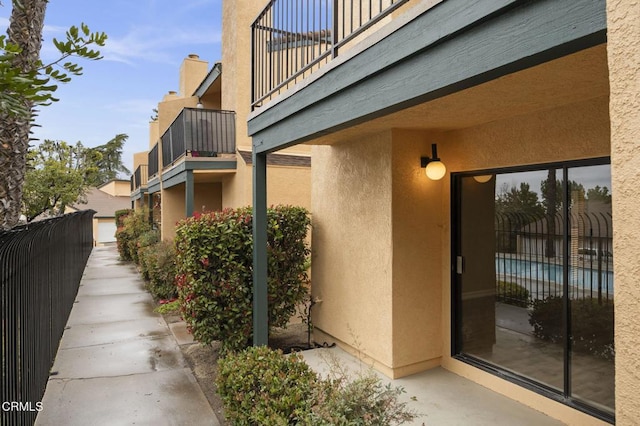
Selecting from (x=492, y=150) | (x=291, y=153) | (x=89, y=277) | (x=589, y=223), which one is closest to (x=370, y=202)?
(x=492, y=150)

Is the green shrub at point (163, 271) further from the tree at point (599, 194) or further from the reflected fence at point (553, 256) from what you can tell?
the tree at point (599, 194)

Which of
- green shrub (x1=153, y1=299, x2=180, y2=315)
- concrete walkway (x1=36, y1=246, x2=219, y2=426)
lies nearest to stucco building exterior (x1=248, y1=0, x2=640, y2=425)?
concrete walkway (x1=36, y1=246, x2=219, y2=426)

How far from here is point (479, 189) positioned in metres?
4.73

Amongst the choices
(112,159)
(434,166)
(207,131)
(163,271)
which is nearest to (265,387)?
(434,166)

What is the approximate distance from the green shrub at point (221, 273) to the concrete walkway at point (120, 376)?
0.73 meters

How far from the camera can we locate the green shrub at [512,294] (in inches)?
168

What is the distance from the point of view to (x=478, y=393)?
4.36m

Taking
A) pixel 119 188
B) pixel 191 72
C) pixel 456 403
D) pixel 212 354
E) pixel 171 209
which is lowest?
pixel 212 354

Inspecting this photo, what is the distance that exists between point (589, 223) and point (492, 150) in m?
1.19

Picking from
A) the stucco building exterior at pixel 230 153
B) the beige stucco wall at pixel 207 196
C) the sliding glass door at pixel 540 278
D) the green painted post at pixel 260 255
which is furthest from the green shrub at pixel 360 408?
the beige stucco wall at pixel 207 196

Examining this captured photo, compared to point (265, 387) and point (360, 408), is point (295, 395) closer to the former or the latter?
point (265, 387)

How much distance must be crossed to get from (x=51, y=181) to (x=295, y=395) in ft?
48.5

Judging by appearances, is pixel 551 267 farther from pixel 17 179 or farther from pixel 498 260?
pixel 17 179

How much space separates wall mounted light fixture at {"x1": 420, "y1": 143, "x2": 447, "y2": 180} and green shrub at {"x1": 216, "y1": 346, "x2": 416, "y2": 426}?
2391 millimetres
